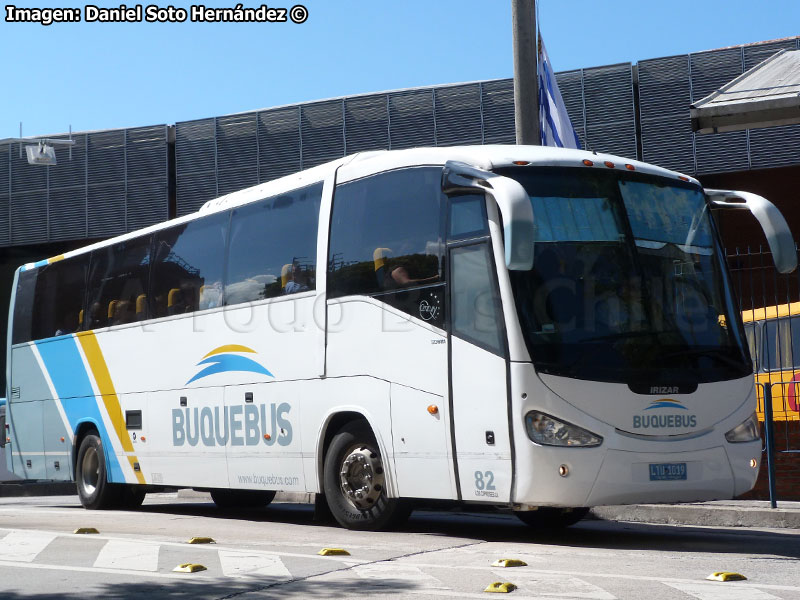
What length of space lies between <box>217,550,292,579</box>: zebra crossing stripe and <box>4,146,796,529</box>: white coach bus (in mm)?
1887

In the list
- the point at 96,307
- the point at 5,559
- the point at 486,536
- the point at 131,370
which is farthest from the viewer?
the point at 96,307

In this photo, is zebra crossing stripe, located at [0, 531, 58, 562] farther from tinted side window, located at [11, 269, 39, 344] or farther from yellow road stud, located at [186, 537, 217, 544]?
tinted side window, located at [11, 269, 39, 344]

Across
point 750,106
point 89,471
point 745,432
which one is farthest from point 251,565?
point 89,471

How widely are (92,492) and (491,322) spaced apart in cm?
890

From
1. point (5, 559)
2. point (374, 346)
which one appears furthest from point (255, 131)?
point (5, 559)

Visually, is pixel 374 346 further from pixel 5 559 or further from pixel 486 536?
→ pixel 5 559

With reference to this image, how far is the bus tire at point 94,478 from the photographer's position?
16.4 meters

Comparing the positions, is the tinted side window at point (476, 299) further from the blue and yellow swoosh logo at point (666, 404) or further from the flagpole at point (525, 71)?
the flagpole at point (525, 71)

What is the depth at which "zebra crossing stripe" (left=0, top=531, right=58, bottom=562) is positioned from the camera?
9.41 meters

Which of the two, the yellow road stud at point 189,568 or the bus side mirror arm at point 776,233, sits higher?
the bus side mirror arm at point 776,233

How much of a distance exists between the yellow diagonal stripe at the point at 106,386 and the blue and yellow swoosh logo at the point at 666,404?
779 centimetres

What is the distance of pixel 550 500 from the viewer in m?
9.43

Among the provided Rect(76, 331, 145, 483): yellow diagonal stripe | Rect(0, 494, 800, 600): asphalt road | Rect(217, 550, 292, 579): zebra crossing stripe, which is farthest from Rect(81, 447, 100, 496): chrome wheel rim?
Rect(217, 550, 292, 579): zebra crossing stripe

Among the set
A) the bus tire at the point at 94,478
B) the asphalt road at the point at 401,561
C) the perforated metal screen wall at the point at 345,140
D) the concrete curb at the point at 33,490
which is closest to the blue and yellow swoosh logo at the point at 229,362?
the asphalt road at the point at 401,561
